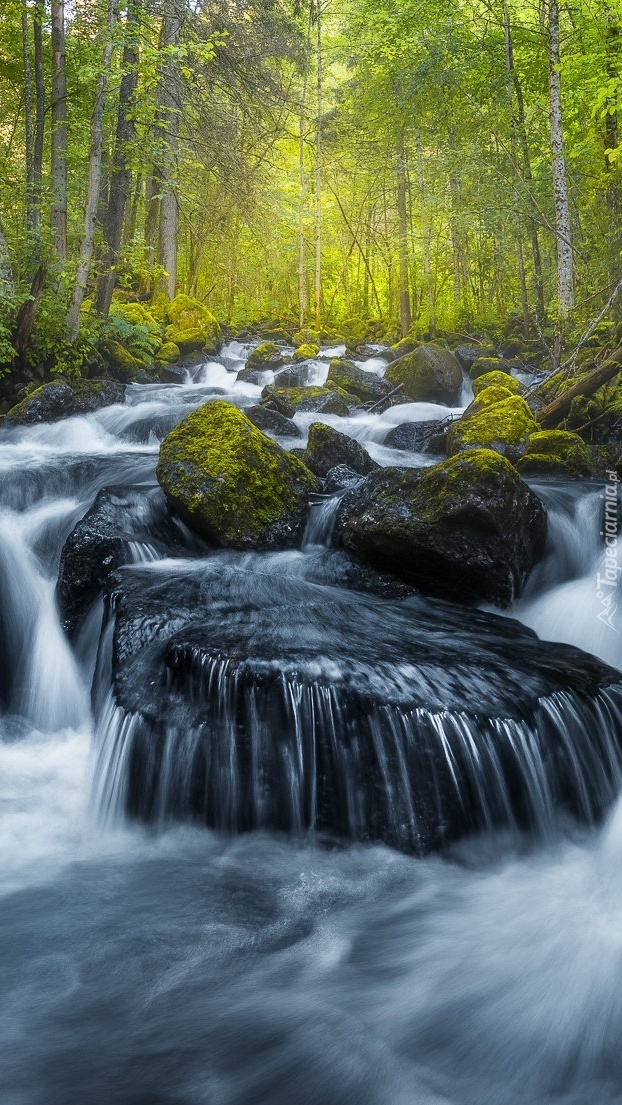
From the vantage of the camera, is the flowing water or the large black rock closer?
the flowing water

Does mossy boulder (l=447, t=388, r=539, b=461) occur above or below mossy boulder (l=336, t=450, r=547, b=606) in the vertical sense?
above

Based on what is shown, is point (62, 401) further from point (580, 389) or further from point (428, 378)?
point (580, 389)

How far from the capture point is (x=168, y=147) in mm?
12523

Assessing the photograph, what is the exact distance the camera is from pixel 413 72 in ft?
51.4

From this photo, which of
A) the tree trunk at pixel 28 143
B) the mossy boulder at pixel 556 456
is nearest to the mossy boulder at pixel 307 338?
the tree trunk at pixel 28 143

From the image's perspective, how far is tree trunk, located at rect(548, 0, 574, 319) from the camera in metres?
11.9

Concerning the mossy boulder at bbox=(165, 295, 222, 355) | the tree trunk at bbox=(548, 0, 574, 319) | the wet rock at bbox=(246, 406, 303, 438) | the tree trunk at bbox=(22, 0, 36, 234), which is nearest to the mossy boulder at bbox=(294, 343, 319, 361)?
the mossy boulder at bbox=(165, 295, 222, 355)

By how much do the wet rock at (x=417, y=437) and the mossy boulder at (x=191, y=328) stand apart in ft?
31.8

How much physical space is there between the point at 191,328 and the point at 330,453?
12.4m

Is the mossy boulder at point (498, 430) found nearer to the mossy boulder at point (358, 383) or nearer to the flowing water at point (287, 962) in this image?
the mossy boulder at point (358, 383)

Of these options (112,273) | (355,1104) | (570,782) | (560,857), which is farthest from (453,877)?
(112,273)

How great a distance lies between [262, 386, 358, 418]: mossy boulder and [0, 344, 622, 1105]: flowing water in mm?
9189

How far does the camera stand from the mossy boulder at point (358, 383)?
1412 centimetres

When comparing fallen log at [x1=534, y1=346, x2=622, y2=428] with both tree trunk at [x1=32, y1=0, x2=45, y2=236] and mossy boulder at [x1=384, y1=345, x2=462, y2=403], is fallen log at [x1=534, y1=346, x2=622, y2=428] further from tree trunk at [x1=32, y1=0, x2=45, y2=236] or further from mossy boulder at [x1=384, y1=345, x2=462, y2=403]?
tree trunk at [x1=32, y1=0, x2=45, y2=236]
